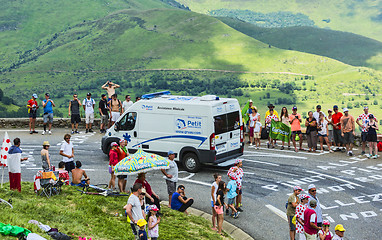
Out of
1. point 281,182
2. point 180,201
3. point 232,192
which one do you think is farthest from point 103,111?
point 232,192

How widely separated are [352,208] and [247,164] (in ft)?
18.6

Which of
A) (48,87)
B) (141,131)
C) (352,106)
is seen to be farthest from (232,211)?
(48,87)

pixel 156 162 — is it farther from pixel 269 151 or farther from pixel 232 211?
pixel 269 151

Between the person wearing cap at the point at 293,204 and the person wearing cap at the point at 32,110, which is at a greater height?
the person wearing cap at the point at 32,110

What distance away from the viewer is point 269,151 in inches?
896

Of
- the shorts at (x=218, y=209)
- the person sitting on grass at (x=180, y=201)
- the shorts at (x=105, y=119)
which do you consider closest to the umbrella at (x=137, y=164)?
the person sitting on grass at (x=180, y=201)

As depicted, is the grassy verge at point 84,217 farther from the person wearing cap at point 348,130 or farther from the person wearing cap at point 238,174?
the person wearing cap at point 348,130

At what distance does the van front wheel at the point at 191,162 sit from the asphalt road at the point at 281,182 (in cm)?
23

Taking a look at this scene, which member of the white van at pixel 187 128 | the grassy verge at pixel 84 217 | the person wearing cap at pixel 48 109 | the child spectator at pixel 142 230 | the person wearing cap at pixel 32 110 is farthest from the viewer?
the person wearing cap at pixel 32 110

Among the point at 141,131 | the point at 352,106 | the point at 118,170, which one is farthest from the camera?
the point at 352,106

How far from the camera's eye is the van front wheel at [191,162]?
19047mm

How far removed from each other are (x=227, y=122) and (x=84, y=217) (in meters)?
7.95

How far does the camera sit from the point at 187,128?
1891 centimetres

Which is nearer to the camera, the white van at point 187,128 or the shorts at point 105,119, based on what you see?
the white van at point 187,128
